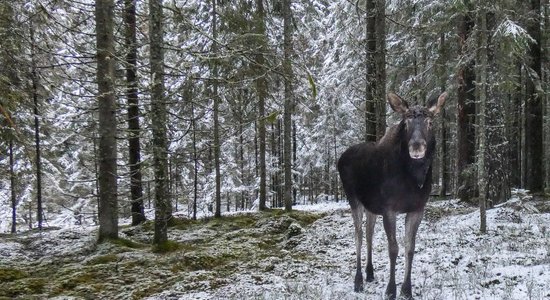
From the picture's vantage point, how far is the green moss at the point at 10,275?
751 centimetres

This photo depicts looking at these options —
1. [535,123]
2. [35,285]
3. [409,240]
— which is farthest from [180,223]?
[535,123]

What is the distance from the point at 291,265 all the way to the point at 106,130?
5.73 meters

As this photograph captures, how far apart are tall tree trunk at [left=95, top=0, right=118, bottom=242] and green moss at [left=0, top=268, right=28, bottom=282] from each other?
7.37ft

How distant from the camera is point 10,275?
303 inches

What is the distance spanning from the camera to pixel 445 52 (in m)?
16.2

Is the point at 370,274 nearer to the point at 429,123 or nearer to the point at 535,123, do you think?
the point at 429,123

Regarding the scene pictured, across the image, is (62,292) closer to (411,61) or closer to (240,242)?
(240,242)

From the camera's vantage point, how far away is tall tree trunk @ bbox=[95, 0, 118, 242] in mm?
9555

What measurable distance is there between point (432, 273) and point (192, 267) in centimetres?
486

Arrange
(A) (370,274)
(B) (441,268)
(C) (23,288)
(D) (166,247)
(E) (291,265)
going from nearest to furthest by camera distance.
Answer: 1. (C) (23,288)
2. (A) (370,274)
3. (B) (441,268)
4. (E) (291,265)
5. (D) (166,247)

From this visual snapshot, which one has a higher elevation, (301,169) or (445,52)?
(445,52)

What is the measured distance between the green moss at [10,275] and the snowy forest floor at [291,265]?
2cm


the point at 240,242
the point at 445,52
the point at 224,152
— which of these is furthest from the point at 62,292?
the point at 224,152

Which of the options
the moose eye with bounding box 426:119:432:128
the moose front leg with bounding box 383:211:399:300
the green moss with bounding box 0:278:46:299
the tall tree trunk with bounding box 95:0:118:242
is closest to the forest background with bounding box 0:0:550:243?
the tall tree trunk with bounding box 95:0:118:242
